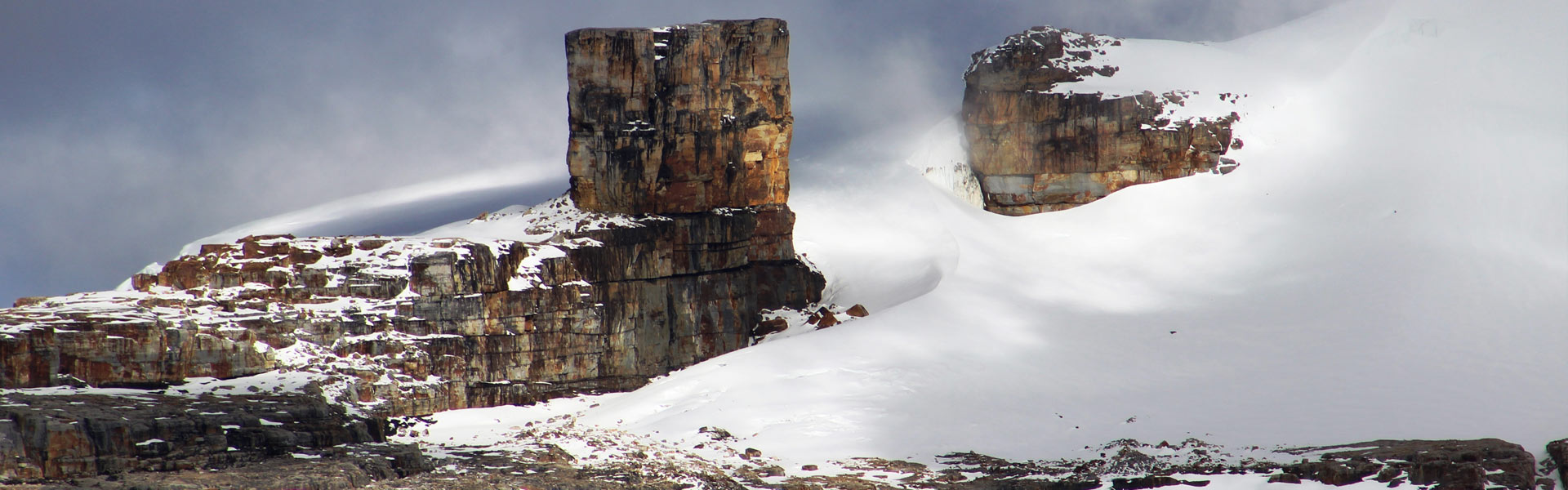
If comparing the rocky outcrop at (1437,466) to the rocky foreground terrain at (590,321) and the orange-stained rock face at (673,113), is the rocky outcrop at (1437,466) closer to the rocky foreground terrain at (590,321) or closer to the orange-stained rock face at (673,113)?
the rocky foreground terrain at (590,321)

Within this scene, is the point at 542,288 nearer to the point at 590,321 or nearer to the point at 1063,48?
the point at 590,321

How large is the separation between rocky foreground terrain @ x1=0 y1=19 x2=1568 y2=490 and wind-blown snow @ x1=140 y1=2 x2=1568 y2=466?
7.22ft

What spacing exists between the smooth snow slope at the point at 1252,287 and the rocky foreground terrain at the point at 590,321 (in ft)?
8.32

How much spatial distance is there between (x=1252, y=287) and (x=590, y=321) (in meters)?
26.9

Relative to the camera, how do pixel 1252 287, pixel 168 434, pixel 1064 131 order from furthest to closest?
→ pixel 1064 131 → pixel 1252 287 → pixel 168 434

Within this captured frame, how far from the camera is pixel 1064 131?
73.1 metres

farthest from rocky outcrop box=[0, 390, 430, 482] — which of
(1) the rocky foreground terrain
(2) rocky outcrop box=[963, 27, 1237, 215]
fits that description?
(2) rocky outcrop box=[963, 27, 1237, 215]

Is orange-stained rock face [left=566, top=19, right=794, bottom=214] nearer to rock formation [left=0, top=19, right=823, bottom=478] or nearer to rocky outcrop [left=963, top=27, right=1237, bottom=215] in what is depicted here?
rock formation [left=0, top=19, right=823, bottom=478]

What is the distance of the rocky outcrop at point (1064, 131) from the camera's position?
7188 cm

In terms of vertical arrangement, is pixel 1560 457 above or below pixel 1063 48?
below

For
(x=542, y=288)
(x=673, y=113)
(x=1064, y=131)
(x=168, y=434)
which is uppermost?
(x=673, y=113)

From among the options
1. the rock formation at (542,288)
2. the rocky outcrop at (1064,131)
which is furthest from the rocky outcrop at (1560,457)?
the rock formation at (542,288)

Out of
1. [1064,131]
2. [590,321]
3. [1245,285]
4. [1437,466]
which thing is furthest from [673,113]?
[1437,466]

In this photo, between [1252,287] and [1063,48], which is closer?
[1252,287]
